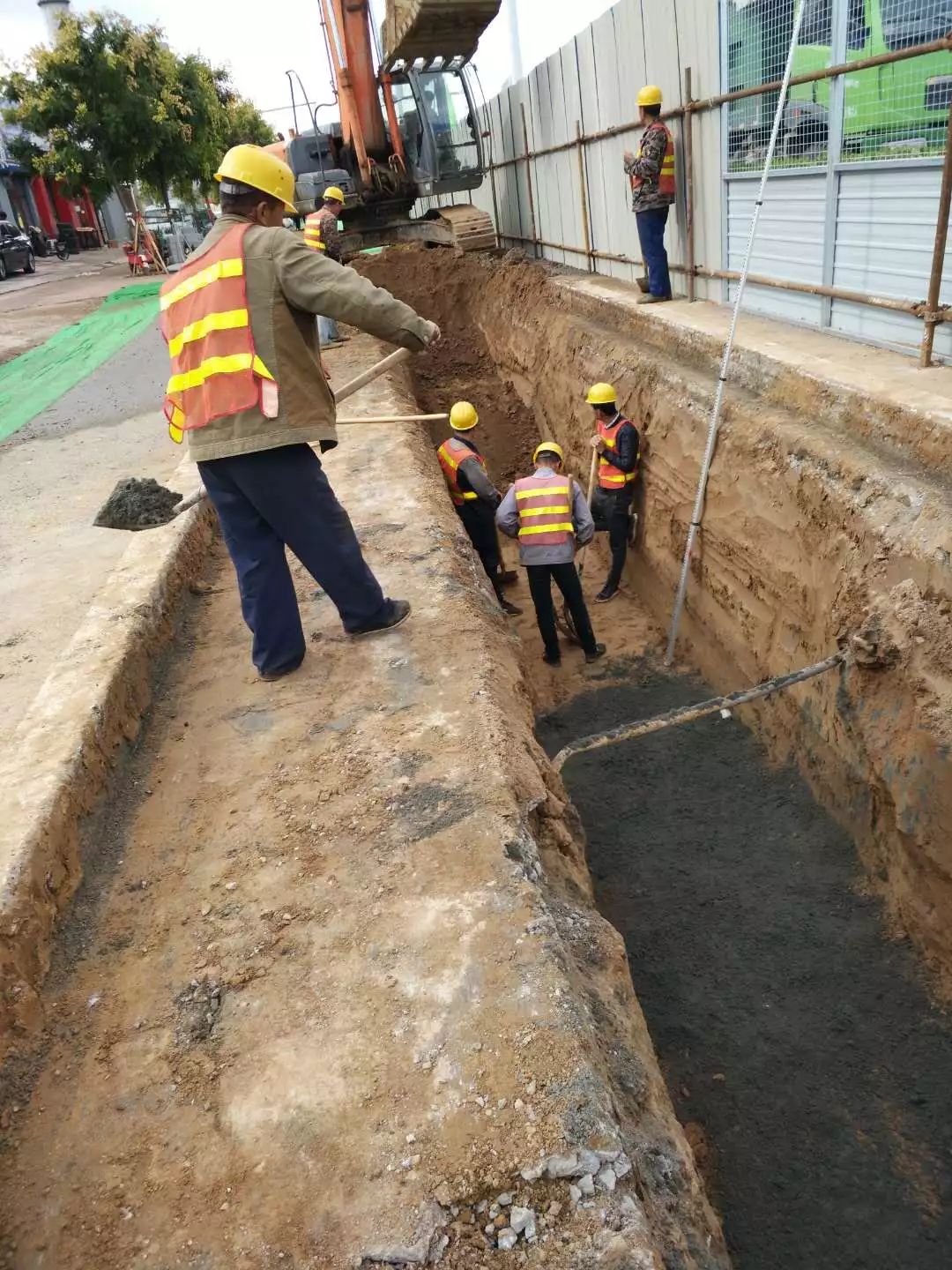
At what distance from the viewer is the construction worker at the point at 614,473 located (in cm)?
712

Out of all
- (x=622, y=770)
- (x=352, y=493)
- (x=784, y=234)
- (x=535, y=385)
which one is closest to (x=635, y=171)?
(x=784, y=234)

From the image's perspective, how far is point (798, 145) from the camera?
635cm

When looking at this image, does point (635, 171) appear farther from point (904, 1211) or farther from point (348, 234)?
point (904, 1211)

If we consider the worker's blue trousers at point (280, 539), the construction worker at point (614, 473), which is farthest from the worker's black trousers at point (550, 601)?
the worker's blue trousers at point (280, 539)

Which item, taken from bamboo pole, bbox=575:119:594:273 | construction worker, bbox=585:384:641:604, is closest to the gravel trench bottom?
construction worker, bbox=585:384:641:604

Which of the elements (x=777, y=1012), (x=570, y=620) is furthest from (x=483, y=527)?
(x=777, y=1012)

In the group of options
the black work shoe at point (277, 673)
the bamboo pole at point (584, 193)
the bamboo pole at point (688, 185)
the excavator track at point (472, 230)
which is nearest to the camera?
the black work shoe at point (277, 673)

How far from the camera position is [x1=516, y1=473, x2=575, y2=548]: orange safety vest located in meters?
6.62

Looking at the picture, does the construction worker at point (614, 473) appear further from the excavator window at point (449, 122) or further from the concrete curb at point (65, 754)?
the excavator window at point (449, 122)

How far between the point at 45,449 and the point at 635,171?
20.4 ft

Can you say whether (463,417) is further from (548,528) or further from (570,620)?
(570,620)

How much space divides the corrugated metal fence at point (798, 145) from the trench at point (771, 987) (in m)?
2.36

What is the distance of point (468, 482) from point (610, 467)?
1.22 m

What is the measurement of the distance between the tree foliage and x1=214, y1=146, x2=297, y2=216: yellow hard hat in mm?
25245
